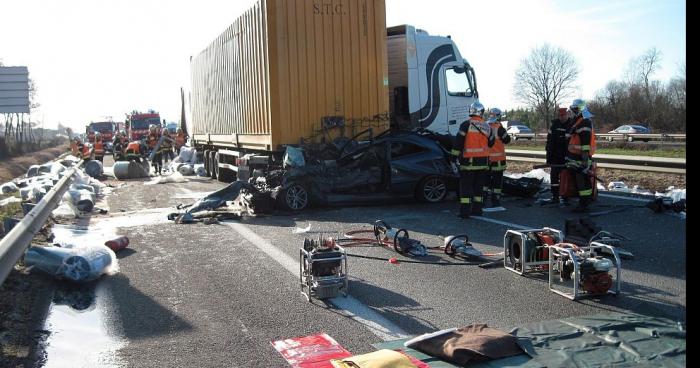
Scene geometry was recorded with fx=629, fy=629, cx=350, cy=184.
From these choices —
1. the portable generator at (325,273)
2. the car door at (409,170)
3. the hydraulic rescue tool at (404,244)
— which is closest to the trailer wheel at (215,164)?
the car door at (409,170)

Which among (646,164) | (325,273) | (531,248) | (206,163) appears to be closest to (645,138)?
(646,164)

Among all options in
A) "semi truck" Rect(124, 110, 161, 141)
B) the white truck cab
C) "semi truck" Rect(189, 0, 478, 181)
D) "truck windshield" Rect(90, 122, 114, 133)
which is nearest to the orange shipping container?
"semi truck" Rect(189, 0, 478, 181)

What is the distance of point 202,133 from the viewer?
2227 centimetres

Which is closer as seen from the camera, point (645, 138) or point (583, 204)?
point (583, 204)

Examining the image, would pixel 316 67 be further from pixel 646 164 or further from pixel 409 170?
pixel 646 164

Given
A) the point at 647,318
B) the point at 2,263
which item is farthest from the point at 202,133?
the point at 647,318

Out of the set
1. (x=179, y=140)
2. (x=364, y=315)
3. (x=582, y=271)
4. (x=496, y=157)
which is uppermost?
(x=179, y=140)

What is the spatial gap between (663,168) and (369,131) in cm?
848

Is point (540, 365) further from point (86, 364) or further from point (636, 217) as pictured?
point (636, 217)

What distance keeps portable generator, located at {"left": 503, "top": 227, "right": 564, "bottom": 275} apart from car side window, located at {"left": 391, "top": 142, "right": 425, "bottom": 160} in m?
5.52

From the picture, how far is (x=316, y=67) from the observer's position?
1255 cm

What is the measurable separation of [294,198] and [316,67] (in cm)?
283

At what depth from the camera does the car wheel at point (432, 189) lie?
11.6 m

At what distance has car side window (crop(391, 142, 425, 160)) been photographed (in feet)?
38.6
